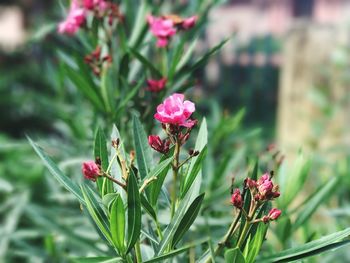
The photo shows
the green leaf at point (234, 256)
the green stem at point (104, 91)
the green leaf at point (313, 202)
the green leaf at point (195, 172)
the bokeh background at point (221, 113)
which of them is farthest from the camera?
the bokeh background at point (221, 113)

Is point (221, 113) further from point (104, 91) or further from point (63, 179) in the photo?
point (63, 179)

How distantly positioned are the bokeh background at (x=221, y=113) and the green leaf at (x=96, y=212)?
14.0 inches

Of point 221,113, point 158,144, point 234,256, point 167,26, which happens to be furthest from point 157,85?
point 221,113

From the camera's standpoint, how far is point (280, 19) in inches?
602

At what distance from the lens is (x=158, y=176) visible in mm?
830

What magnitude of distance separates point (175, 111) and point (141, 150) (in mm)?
126

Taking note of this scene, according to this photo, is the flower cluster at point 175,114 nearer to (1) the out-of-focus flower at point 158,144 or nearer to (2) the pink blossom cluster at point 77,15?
(1) the out-of-focus flower at point 158,144

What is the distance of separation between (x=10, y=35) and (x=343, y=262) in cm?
1629

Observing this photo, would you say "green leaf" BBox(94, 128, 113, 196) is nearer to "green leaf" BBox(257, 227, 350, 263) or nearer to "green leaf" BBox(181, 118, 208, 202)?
"green leaf" BBox(181, 118, 208, 202)

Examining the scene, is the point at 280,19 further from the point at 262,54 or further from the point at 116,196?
the point at 116,196

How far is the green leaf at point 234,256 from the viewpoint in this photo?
0.74 meters

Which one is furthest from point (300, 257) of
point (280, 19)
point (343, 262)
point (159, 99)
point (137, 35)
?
point (280, 19)

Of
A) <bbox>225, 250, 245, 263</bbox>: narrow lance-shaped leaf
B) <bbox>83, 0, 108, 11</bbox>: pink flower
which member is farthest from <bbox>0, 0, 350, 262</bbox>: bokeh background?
<bbox>225, 250, 245, 263</bbox>: narrow lance-shaped leaf

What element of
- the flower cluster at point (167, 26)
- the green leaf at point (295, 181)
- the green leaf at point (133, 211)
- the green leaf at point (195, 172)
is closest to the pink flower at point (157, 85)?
the flower cluster at point (167, 26)
